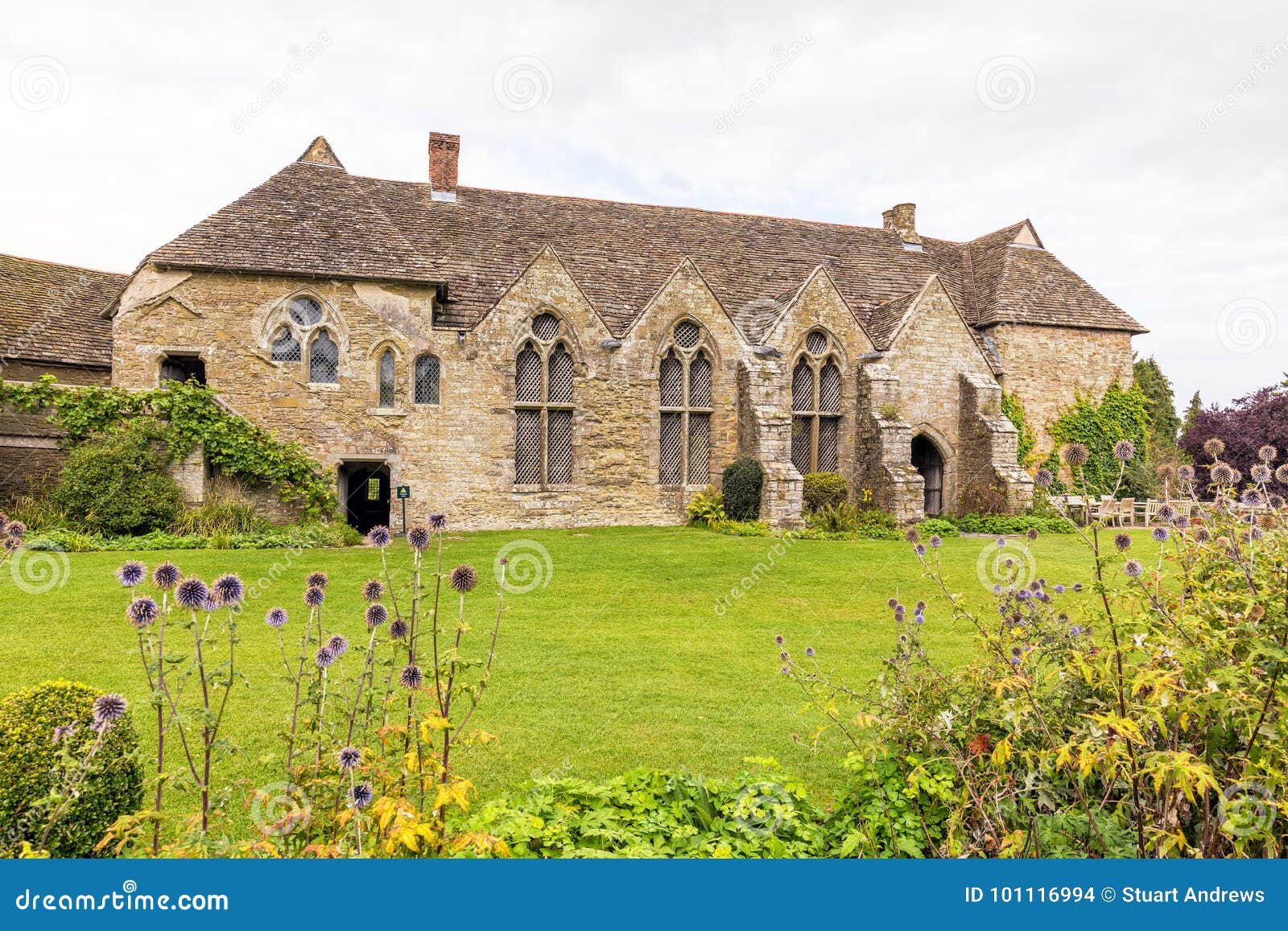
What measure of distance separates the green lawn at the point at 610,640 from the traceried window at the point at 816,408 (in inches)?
299

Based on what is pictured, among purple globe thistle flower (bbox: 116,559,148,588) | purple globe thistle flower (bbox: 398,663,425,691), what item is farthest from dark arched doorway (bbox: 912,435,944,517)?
purple globe thistle flower (bbox: 116,559,148,588)

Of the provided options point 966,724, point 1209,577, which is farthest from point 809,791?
point 1209,577

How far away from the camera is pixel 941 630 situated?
10.1 m

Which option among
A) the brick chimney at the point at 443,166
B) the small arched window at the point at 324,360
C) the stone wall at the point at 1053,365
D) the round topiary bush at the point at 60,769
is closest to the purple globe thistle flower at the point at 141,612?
the round topiary bush at the point at 60,769

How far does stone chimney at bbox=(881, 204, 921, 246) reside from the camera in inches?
1169

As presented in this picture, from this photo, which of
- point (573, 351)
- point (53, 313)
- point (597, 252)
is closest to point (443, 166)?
point (597, 252)

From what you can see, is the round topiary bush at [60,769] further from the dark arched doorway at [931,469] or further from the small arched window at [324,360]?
the dark arched doorway at [931,469]

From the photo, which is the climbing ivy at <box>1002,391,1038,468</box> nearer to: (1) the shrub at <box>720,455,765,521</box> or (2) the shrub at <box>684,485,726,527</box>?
(1) the shrub at <box>720,455,765,521</box>

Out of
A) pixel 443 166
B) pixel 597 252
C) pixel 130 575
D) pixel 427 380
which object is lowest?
pixel 130 575

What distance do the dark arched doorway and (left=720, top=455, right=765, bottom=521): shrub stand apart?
6.84 meters

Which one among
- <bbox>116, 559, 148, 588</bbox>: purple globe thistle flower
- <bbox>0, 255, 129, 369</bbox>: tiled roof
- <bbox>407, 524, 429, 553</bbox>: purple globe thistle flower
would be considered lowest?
<bbox>116, 559, 148, 588</bbox>: purple globe thistle flower

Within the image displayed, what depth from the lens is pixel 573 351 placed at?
2180 cm

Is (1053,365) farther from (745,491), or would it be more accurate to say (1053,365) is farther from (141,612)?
(141,612)

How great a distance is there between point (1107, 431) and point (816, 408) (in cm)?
1087
